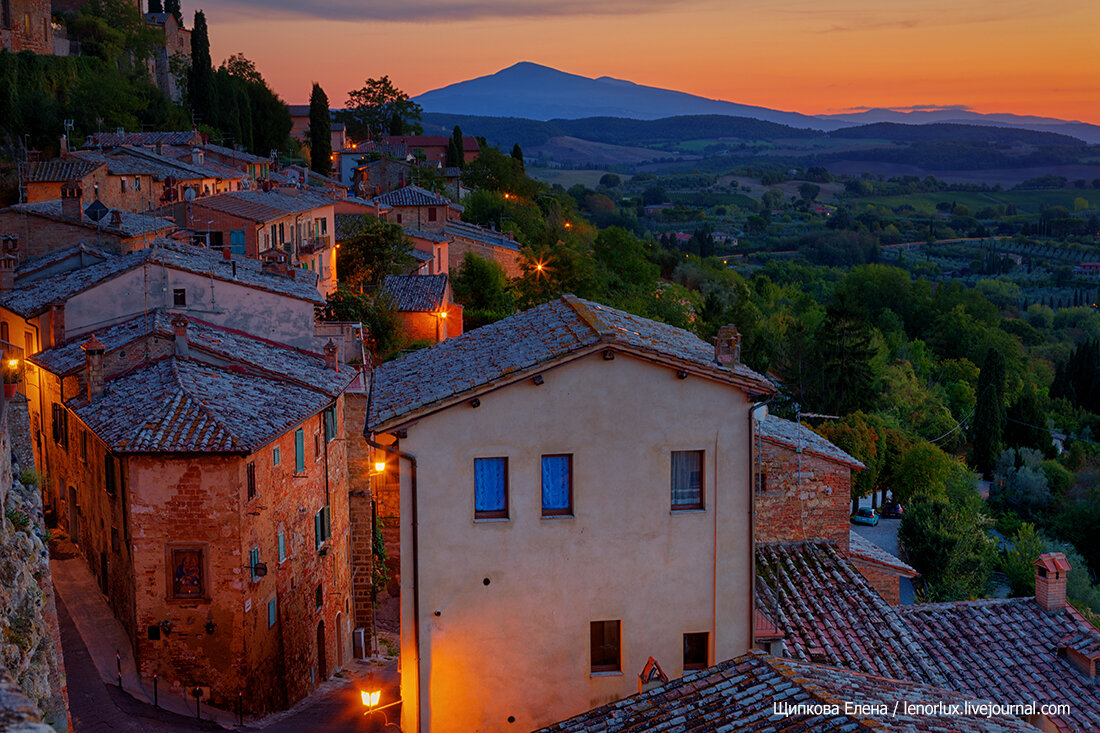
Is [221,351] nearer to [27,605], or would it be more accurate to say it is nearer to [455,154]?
[27,605]

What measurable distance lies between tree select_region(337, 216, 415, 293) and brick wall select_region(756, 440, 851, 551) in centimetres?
2624

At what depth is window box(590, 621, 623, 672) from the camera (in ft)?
39.9

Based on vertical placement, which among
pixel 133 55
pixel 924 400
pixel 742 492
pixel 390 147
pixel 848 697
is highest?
pixel 133 55

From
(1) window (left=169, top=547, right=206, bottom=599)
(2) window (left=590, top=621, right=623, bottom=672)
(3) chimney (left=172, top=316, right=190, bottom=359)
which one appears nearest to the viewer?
(2) window (left=590, top=621, right=623, bottom=672)

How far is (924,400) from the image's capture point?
5894cm

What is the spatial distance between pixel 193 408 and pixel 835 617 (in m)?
11.2

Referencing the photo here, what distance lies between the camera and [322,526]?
22078mm

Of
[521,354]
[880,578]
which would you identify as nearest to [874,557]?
[880,578]

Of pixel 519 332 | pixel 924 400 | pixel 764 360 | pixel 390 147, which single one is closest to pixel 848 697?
pixel 519 332

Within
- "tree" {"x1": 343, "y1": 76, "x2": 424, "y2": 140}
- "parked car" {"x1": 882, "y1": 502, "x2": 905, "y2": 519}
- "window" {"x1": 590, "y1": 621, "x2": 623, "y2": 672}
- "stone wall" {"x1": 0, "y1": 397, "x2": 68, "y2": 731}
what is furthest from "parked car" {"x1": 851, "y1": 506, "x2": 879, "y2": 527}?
"tree" {"x1": 343, "y1": 76, "x2": 424, "y2": 140}

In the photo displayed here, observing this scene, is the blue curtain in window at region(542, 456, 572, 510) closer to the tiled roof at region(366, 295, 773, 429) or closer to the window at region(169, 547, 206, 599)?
the tiled roof at region(366, 295, 773, 429)

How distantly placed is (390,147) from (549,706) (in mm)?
72465

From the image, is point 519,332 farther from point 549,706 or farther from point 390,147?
point 390,147

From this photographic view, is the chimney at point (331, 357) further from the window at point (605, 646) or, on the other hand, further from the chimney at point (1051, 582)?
the chimney at point (1051, 582)
